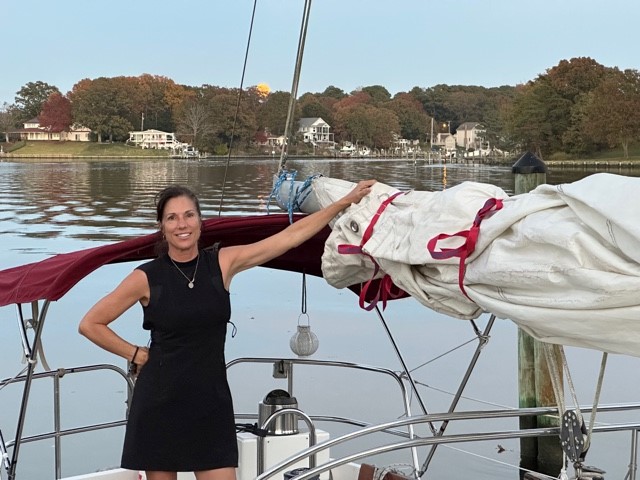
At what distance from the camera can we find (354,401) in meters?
14.1

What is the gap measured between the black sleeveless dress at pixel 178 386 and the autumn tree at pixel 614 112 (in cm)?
10009

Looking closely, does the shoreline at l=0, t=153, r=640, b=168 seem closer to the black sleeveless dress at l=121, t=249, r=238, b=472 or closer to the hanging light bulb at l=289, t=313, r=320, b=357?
the hanging light bulb at l=289, t=313, r=320, b=357

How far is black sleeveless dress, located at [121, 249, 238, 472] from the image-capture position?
398 centimetres

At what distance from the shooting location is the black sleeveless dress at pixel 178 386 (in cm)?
398

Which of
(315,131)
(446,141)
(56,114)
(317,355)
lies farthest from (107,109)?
(317,355)

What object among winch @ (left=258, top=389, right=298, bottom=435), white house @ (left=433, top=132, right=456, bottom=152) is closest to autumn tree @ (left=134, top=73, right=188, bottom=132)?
white house @ (left=433, top=132, right=456, bottom=152)

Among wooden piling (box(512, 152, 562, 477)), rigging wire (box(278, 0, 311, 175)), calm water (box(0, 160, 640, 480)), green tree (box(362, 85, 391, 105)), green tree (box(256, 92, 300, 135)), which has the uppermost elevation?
green tree (box(362, 85, 391, 105))

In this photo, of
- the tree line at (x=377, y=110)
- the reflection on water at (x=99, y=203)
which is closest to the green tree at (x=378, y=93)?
the tree line at (x=377, y=110)

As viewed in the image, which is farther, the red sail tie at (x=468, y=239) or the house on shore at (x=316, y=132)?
the house on shore at (x=316, y=132)

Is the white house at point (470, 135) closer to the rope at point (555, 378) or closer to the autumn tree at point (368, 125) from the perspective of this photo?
the autumn tree at point (368, 125)

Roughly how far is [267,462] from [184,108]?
13886 cm

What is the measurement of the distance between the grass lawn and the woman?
453ft

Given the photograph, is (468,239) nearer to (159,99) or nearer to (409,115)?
(409,115)

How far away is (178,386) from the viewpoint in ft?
13.1
